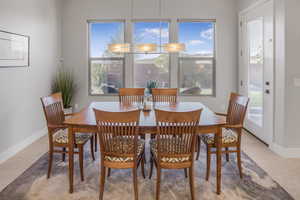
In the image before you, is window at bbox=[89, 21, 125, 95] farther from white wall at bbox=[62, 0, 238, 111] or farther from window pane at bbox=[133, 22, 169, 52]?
window pane at bbox=[133, 22, 169, 52]

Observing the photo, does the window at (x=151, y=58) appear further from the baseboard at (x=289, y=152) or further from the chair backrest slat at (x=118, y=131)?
the chair backrest slat at (x=118, y=131)

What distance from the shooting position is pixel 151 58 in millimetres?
5680

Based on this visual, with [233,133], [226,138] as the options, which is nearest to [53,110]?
[226,138]

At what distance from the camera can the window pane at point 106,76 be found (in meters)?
5.69

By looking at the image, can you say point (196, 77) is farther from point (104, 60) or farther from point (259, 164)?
point (259, 164)

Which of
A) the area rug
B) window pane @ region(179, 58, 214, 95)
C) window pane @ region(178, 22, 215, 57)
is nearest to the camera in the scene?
the area rug

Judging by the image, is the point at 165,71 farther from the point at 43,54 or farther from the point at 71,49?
the point at 43,54

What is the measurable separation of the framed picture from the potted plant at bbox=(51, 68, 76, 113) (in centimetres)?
110

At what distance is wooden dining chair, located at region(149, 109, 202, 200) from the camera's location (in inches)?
87.9

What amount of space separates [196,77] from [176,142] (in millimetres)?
3466

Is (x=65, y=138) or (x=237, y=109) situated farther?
(x=237, y=109)

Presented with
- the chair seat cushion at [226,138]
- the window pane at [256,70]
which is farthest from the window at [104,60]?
the chair seat cushion at [226,138]

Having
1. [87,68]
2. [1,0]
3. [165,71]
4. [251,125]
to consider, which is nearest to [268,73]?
[251,125]

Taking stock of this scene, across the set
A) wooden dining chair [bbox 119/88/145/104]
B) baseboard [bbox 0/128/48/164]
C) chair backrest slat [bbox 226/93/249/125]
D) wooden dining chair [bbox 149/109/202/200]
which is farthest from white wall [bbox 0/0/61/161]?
chair backrest slat [bbox 226/93/249/125]
